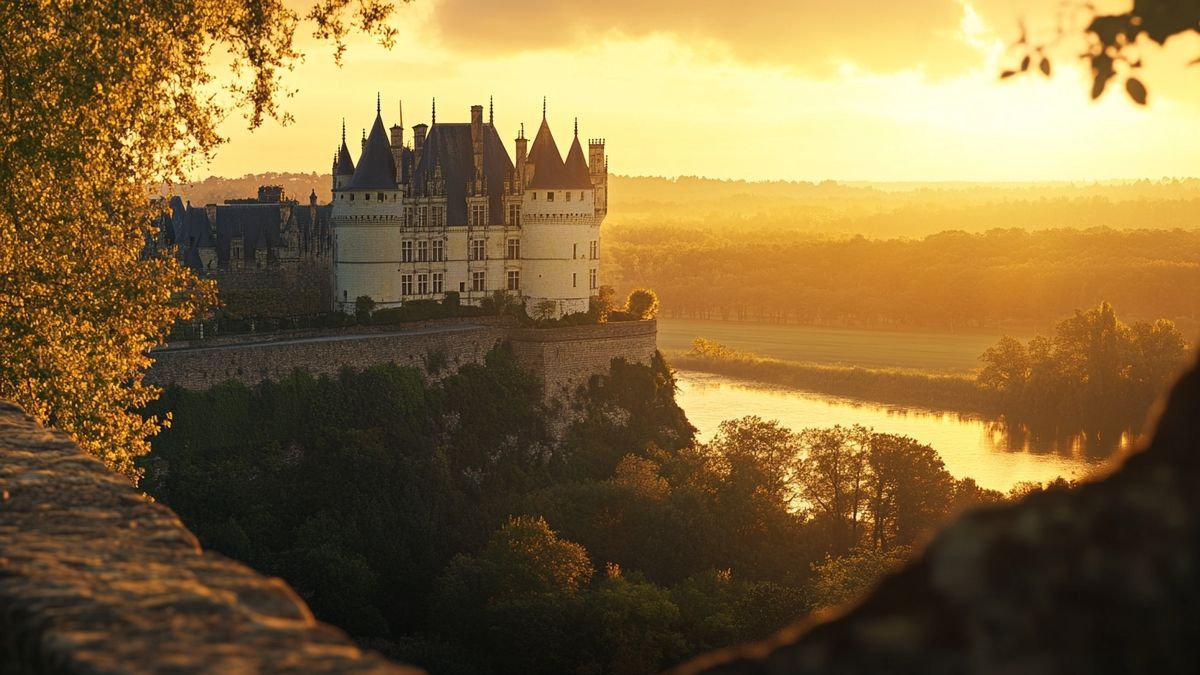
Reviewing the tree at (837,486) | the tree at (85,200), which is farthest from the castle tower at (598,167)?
the tree at (85,200)

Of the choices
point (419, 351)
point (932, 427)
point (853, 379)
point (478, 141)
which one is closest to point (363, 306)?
point (419, 351)

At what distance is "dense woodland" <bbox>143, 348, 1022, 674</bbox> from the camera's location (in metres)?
27.6

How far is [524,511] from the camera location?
38125 mm

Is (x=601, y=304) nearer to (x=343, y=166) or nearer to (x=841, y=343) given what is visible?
(x=343, y=166)

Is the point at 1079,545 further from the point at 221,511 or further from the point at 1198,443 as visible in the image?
the point at 221,511

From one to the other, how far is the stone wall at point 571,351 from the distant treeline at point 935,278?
55.1 metres

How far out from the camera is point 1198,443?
7.57ft

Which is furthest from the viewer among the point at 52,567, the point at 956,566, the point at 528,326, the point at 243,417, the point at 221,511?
the point at 528,326

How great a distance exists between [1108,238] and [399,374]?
9989 centimetres

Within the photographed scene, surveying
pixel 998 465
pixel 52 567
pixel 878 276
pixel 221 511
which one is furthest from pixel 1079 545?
pixel 878 276

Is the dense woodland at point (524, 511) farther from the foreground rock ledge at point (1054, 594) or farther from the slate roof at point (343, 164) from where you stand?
the foreground rock ledge at point (1054, 594)

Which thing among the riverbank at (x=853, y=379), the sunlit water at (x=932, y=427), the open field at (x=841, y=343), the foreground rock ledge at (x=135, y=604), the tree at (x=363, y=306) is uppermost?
the foreground rock ledge at (x=135, y=604)

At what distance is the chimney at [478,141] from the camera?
5028 cm

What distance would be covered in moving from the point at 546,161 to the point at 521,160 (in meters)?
0.88
